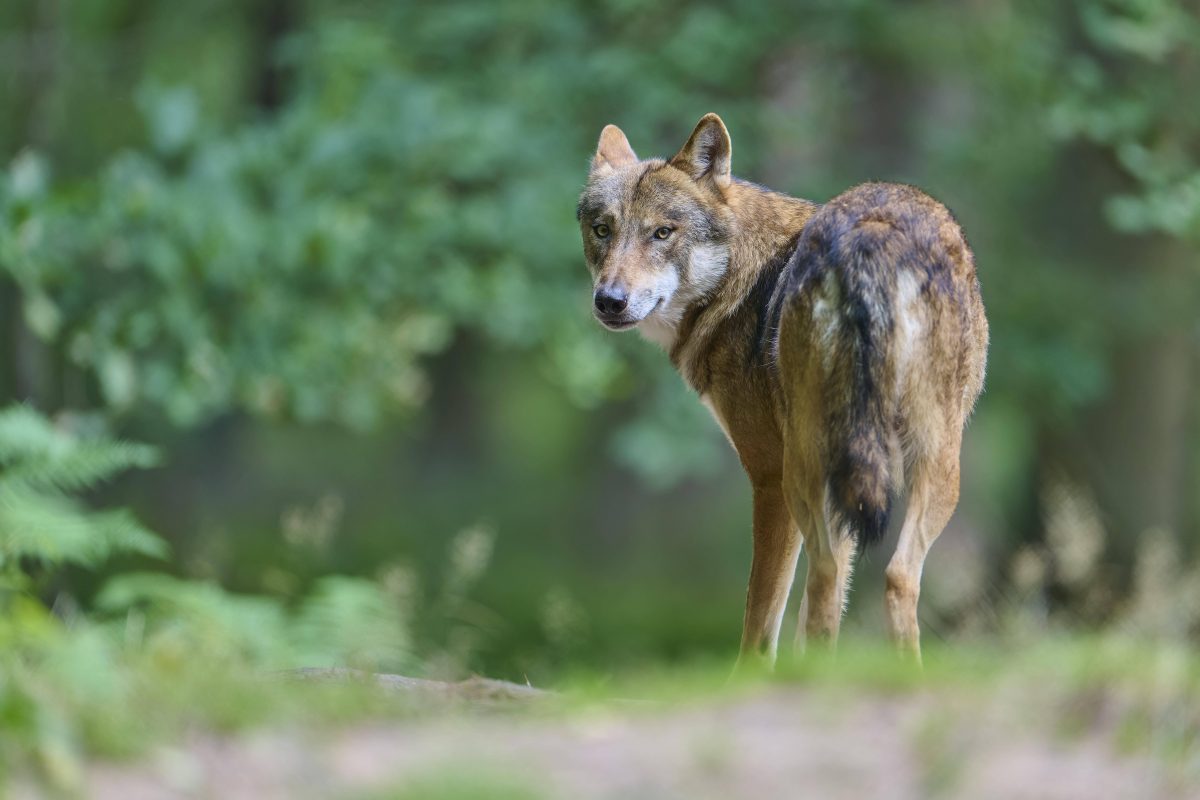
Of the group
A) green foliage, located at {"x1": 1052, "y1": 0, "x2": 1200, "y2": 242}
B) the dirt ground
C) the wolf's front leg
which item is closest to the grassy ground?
the dirt ground

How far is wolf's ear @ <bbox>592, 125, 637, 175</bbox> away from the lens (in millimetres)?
A: 7062

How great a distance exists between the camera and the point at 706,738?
3588mm

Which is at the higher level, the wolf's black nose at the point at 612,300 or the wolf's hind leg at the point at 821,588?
the wolf's black nose at the point at 612,300

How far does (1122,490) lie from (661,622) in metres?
4.57

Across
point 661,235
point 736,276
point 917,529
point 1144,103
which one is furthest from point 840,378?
point 1144,103

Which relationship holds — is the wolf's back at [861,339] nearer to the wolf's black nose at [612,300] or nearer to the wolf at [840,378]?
the wolf at [840,378]

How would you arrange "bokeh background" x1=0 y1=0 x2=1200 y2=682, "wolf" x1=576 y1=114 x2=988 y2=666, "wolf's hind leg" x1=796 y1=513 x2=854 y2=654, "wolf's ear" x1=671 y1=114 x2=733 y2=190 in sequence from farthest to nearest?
1. "bokeh background" x1=0 y1=0 x2=1200 y2=682
2. "wolf's ear" x1=671 y1=114 x2=733 y2=190
3. "wolf's hind leg" x1=796 y1=513 x2=854 y2=654
4. "wolf" x1=576 y1=114 x2=988 y2=666

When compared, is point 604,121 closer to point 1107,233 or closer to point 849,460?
point 1107,233

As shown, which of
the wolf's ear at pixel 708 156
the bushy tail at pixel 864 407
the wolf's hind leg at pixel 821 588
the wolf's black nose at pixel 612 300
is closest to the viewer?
the bushy tail at pixel 864 407

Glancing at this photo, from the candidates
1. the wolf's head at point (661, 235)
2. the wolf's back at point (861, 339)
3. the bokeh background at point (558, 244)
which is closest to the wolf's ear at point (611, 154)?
the wolf's head at point (661, 235)

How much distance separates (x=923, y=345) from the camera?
5168 millimetres

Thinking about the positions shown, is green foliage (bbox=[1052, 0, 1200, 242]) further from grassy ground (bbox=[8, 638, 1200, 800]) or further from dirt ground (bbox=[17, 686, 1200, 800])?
dirt ground (bbox=[17, 686, 1200, 800])

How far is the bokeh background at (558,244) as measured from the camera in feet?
29.8

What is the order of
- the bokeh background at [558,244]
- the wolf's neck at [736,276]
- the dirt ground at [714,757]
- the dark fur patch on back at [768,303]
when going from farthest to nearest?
the bokeh background at [558,244], the wolf's neck at [736,276], the dark fur patch on back at [768,303], the dirt ground at [714,757]
